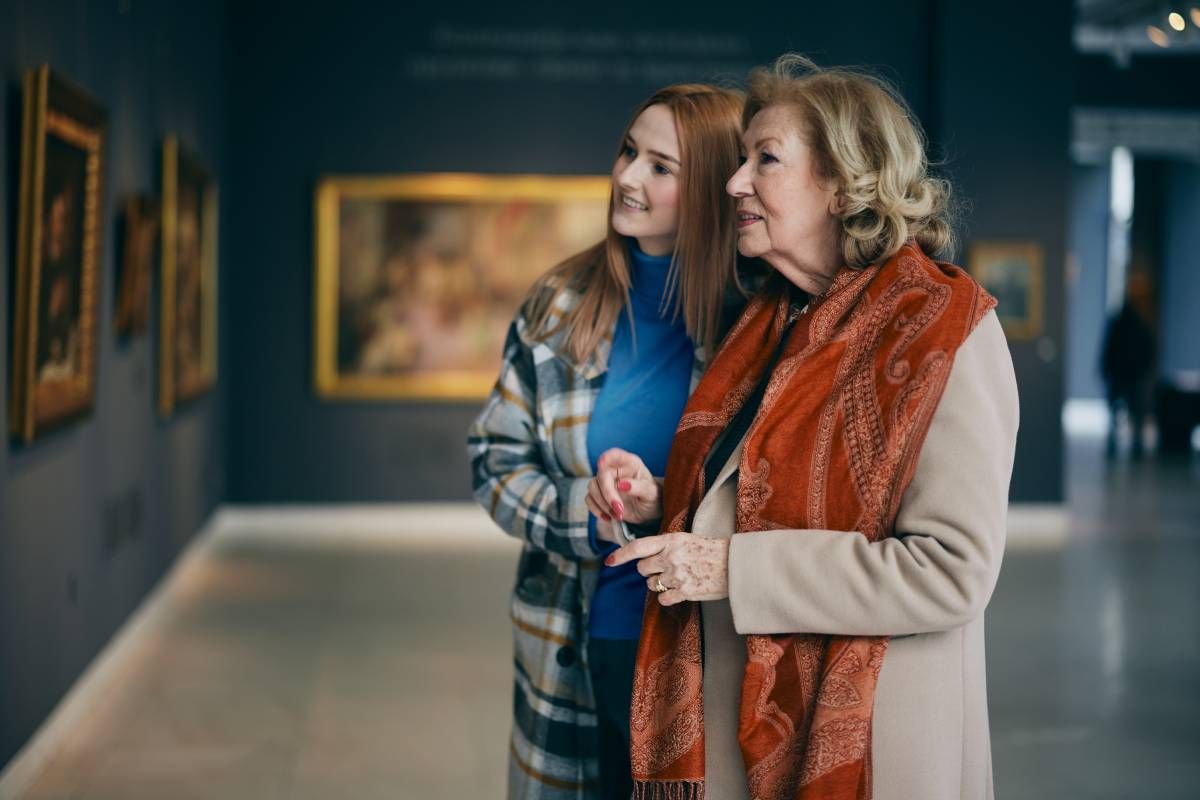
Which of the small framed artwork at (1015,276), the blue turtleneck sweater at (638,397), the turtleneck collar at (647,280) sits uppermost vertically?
the small framed artwork at (1015,276)

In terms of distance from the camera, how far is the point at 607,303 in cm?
323

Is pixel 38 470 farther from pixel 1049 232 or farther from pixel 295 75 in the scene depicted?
pixel 1049 232

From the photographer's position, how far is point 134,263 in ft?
26.1

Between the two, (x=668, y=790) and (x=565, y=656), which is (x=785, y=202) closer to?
(x=668, y=790)

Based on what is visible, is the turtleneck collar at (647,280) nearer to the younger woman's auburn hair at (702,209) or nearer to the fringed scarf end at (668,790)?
the younger woman's auburn hair at (702,209)

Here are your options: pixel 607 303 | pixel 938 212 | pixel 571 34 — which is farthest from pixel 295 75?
pixel 938 212

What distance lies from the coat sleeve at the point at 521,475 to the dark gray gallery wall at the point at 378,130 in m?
9.95

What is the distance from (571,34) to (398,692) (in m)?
8.13

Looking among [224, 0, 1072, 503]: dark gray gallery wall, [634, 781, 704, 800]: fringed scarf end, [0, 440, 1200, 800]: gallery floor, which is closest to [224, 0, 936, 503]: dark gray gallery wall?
[224, 0, 1072, 503]: dark gray gallery wall

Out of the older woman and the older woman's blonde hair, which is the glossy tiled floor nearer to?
the older woman

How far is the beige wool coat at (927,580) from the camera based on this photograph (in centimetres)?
225

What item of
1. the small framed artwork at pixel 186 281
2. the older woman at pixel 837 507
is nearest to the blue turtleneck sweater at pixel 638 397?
the older woman at pixel 837 507

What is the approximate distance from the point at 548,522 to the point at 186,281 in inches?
304

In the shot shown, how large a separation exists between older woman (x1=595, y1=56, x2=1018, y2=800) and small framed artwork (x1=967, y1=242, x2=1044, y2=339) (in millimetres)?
11972
